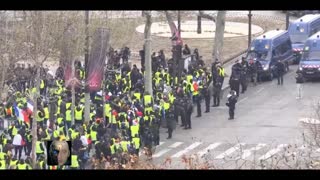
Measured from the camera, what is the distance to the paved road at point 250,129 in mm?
20234

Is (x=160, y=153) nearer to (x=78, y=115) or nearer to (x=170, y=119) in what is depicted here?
(x=170, y=119)

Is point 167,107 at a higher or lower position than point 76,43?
lower

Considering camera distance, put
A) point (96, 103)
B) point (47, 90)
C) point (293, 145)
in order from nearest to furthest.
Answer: point (293, 145), point (96, 103), point (47, 90)

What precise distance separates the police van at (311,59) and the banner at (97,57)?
1061cm

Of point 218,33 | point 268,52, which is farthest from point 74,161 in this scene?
point 218,33

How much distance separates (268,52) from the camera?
29.6 m

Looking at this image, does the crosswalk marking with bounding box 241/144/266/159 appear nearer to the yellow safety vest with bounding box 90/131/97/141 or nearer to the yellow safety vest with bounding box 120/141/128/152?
the yellow safety vest with bounding box 120/141/128/152

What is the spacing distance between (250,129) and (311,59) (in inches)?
288

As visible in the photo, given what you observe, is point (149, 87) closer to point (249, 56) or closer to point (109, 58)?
point (109, 58)
